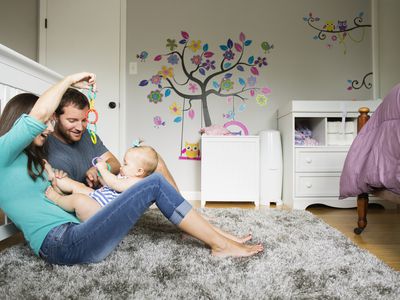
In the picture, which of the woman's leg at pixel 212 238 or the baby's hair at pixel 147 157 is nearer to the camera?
the woman's leg at pixel 212 238

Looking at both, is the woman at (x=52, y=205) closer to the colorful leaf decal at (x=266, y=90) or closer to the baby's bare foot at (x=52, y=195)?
the baby's bare foot at (x=52, y=195)

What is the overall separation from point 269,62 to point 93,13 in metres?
1.87

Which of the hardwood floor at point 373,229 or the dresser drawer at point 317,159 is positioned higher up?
the dresser drawer at point 317,159

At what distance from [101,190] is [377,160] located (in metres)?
1.35

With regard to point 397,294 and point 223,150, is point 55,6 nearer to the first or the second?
point 223,150

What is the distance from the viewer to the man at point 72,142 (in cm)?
144

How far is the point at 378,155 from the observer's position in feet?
5.43

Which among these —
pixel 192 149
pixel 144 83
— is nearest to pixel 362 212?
pixel 192 149

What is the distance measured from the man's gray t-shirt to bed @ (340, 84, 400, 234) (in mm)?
1445

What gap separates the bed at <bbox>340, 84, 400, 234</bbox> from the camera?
1545mm

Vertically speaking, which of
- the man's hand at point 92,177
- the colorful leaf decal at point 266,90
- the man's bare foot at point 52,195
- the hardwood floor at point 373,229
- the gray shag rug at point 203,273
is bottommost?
the hardwood floor at point 373,229

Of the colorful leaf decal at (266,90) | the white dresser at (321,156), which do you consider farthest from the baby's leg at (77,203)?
the colorful leaf decal at (266,90)

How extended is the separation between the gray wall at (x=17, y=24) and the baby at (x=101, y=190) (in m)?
2.57

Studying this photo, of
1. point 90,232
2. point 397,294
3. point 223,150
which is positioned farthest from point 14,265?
point 223,150
